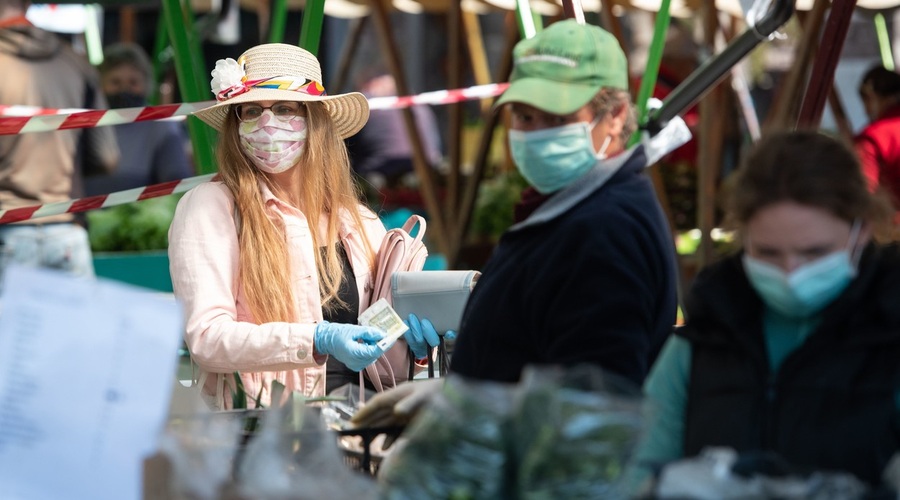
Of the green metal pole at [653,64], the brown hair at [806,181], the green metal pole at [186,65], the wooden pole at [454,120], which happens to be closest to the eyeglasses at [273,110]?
the green metal pole at [186,65]

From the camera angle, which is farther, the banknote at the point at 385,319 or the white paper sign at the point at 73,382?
the banknote at the point at 385,319

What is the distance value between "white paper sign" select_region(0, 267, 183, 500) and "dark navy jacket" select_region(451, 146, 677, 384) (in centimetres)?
83

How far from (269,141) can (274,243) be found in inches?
11.0

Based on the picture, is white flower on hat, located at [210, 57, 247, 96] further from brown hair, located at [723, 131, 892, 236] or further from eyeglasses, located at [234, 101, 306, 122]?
brown hair, located at [723, 131, 892, 236]

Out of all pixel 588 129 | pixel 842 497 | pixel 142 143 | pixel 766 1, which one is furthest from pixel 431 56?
pixel 842 497

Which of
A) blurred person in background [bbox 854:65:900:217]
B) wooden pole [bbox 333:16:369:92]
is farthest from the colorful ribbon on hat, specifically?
wooden pole [bbox 333:16:369:92]

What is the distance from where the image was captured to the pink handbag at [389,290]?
362cm

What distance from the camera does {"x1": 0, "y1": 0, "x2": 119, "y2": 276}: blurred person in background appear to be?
19.0 ft

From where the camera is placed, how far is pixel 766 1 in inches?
161

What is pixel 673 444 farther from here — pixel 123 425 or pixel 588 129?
pixel 123 425

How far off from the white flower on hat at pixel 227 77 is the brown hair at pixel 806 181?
1.71 meters

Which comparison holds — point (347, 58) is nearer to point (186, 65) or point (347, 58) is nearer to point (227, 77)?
point (186, 65)

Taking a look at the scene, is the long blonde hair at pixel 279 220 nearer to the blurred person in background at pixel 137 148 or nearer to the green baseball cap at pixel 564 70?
the green baseball cap at pixel 564 70

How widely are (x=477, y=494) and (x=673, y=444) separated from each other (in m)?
0.58
